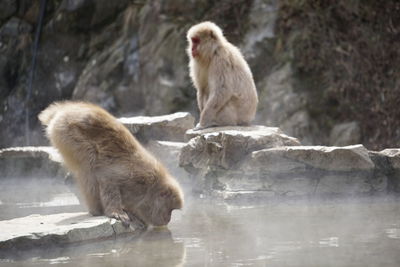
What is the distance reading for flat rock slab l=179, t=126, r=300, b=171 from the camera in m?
6.63

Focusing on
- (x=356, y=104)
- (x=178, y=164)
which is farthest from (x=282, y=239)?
(x=356, y=104)

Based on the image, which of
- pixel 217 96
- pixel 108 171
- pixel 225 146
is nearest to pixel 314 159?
pixel 225 146

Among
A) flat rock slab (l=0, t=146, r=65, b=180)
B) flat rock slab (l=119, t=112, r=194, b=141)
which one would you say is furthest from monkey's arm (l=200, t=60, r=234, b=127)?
flat rock slab (l=0, t=146, r=65, b=180)

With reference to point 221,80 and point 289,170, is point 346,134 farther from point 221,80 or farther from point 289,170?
point 289,170

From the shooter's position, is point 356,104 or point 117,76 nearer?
point 356,104

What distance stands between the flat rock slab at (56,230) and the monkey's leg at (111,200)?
75 mm

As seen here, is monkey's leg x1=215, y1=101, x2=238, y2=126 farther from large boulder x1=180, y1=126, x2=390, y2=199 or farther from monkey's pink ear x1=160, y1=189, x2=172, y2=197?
monkey's pink ear x1=160, y1=189, x2=172, y2=197

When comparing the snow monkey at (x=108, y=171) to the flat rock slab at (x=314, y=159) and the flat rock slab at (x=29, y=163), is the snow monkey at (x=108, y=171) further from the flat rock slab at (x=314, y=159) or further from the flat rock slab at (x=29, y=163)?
the flat rock slab at (x=29, y=163)

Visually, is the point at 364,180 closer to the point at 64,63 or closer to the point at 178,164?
the point at 178,164

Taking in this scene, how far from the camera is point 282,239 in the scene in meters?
4.41

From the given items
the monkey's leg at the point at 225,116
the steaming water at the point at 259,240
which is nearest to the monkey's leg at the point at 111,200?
the steaming water at the point at 259,240

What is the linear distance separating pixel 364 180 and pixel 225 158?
129 cm

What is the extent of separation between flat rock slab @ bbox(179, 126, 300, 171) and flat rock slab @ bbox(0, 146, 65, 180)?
185cm

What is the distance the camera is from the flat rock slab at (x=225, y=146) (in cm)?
663
